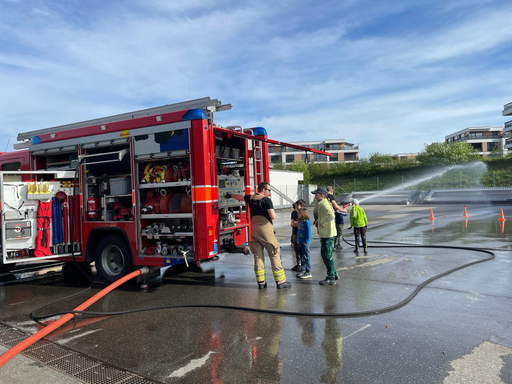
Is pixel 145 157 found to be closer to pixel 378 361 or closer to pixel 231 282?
pixel 231 282

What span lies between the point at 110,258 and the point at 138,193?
5.05 ft

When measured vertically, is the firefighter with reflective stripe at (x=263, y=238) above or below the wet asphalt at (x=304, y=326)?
above

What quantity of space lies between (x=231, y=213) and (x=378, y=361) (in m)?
4.24

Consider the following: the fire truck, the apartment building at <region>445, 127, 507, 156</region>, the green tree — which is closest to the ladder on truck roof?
the fire truck

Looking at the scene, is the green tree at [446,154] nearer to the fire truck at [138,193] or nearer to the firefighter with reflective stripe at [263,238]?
the fire truck at [138,193]

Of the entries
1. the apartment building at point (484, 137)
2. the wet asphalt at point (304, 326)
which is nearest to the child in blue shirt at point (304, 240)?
the wet asphalt at point (304, 326)

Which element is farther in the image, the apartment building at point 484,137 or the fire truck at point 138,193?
the apartment building at point 484,137

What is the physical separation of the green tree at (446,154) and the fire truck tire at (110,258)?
52870 millimetres

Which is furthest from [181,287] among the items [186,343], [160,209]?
[186,343]

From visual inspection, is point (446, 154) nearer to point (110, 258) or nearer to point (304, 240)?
point (304, 240)

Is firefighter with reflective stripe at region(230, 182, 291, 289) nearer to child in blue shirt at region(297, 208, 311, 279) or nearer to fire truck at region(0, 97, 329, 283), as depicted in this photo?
fire truck at region(0, 97, 329, 283)

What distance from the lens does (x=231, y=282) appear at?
299 inches

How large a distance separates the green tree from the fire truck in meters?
51.5

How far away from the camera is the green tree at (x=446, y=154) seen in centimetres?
5312
